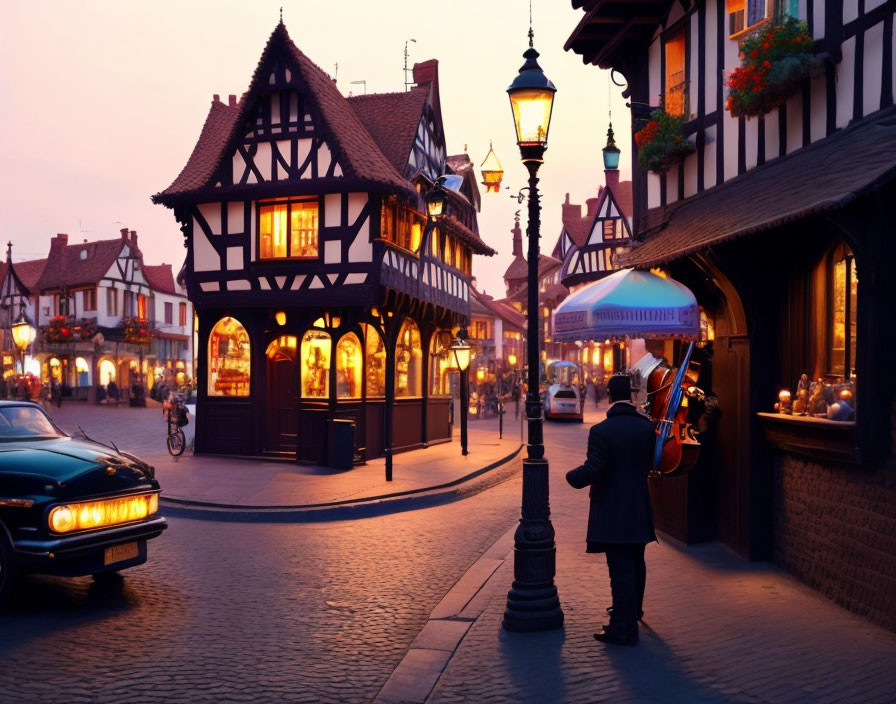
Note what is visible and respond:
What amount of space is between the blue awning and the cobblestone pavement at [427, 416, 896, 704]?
96.1 inches

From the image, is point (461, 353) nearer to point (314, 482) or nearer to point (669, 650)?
point (314, 482)

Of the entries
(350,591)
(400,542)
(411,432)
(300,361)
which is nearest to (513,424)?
(411,432)

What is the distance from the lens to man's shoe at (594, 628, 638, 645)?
633 centimetres

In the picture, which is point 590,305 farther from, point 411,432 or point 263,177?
point 411,432

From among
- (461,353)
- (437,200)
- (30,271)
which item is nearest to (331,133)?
(437,200)

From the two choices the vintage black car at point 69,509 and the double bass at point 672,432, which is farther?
the double bass at point 672,432

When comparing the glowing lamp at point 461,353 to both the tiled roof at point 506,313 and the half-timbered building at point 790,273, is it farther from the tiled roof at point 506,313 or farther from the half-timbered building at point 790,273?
the tiled roof at point 506,313

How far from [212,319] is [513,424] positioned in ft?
59.2

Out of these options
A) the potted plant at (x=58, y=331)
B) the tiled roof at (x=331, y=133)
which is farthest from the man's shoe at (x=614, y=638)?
the potted plant at (x=58, y=331)

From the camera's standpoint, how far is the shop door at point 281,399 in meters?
20.8

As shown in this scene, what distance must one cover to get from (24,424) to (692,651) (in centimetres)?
640

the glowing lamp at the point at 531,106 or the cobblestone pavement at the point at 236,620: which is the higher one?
Result: the glowing lamp at the point at 531,106

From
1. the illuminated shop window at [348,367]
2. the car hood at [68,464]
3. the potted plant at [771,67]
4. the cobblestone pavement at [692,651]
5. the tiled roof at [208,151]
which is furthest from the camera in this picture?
the tiled roof at [208,151]

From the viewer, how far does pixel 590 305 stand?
30.8ft
